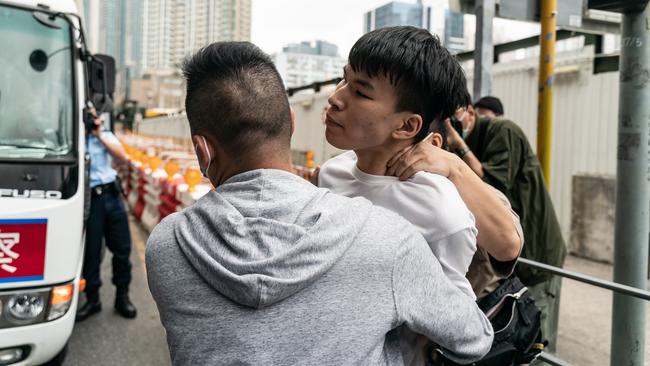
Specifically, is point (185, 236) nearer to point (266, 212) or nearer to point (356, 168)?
point (266, 212)

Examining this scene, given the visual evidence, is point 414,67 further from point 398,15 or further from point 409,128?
point 398,15

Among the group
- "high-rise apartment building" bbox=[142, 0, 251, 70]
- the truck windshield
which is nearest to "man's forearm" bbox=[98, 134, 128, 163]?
the truck windshield

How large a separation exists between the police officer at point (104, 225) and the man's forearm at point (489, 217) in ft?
14.2

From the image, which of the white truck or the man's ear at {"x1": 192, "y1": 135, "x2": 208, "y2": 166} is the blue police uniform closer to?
the white truck

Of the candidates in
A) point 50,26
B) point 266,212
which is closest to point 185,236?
point 266,212

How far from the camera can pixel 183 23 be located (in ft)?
88.3

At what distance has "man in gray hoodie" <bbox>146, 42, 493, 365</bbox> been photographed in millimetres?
1103

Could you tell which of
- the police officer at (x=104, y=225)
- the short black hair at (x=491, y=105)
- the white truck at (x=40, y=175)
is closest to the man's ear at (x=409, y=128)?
the white truck at (x=40, y=175)

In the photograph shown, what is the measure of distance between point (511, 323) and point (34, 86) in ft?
11.2

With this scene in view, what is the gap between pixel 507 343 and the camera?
5.13 ft

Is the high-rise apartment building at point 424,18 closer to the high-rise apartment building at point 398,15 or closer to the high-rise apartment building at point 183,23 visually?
the high-rise apartment building at point 398,15

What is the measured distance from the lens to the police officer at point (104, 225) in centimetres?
531

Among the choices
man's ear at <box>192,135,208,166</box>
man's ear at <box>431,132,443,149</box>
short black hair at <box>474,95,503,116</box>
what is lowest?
man's ear at <box>192,135,208,166</box>

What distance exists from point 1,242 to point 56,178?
486 millimetres
